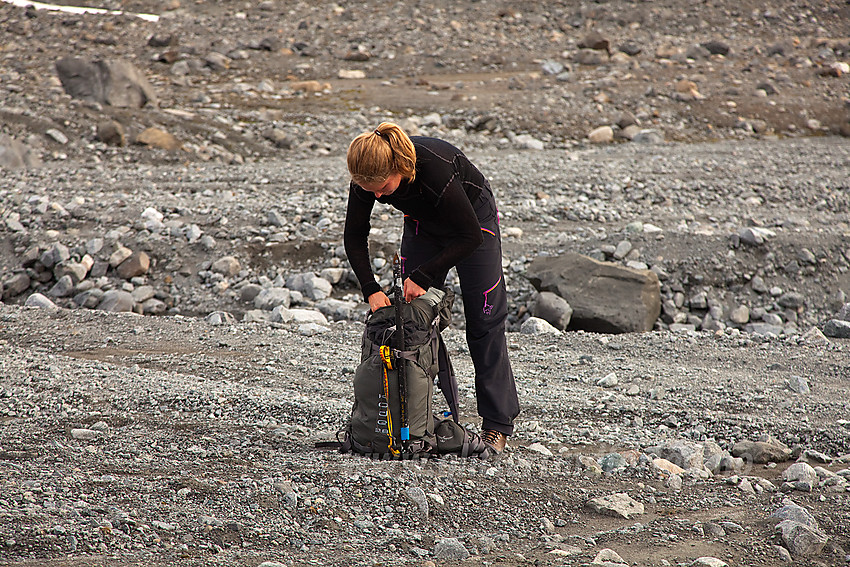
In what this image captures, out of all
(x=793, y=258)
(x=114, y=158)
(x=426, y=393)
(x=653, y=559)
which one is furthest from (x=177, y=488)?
(x=114, y=158)

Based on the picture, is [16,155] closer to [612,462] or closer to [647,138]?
[612,462]

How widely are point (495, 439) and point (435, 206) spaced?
150 cm

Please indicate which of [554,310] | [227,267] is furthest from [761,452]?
[227,267]

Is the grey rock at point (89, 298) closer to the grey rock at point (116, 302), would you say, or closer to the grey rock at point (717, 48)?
the grey rock at point (116, 302)

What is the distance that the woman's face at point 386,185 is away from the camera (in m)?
3.40

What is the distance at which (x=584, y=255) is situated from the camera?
8.36 m

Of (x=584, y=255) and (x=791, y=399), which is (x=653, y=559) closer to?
(x=791, y=399)

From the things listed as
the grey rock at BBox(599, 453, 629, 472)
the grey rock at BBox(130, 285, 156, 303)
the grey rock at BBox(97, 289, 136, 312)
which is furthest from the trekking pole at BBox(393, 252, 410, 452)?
the grey rock at BBox(130, 285, 156, 303)

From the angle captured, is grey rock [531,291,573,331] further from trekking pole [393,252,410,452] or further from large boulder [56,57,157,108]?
large boulder [56,57,157,108]

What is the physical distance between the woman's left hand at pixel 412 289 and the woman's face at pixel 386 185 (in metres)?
0.50

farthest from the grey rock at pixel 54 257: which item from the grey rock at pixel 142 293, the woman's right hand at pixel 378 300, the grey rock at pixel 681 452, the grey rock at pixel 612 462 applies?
the grey rock at pixel 681 452

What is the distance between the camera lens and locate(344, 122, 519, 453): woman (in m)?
→ 3.38

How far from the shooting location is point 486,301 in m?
4.07

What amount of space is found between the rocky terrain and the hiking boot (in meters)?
0.17
